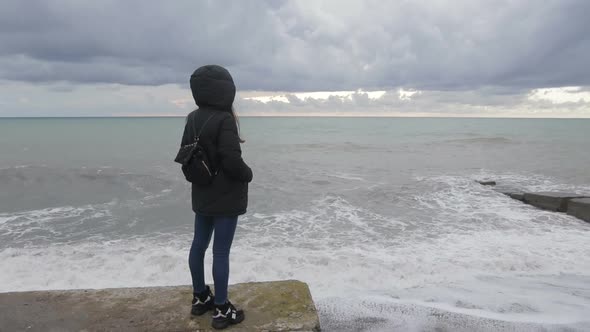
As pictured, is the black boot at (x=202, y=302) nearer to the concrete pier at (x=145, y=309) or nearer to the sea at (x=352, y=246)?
the concrete pier at (x=145, y=309)

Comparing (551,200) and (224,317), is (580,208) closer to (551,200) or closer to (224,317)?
(551,200)

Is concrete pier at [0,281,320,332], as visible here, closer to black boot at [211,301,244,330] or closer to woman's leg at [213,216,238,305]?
black boot at [211,301,244,330]

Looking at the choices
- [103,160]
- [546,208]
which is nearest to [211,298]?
[546,208]

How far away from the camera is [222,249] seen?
11.5 feet

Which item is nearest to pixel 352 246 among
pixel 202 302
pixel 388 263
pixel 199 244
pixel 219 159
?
pixel 388 263

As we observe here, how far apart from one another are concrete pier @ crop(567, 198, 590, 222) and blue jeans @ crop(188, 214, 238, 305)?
1204cm

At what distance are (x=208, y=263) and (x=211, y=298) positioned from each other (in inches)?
163

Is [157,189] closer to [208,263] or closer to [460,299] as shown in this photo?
[208,263]

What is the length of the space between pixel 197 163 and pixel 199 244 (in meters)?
0.89

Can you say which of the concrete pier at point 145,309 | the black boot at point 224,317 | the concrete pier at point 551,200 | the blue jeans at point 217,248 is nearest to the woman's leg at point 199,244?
the blue jeans at point 217,248

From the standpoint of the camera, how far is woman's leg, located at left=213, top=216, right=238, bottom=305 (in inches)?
136

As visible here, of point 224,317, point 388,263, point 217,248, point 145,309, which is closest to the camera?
point 217,248

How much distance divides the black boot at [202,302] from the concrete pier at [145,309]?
0.20ft

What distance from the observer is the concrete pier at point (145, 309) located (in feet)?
12.3
